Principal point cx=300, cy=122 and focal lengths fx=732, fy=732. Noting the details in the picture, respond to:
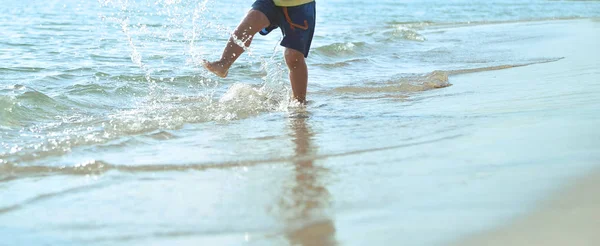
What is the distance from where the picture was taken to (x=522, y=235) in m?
1.99

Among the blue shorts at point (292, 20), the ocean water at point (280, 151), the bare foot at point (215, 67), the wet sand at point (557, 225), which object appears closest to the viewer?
the wet sand at point (557, 225)

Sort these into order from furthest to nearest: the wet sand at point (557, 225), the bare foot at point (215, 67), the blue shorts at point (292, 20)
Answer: the blue shorts at point (292, 20) → the bare foot at point (215, 67) → the wet sand at point (557, 225)

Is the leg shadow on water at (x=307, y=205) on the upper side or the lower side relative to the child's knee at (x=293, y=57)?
upper

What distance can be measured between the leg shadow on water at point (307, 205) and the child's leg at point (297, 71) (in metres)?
1.88

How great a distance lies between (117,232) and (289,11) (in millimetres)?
3058

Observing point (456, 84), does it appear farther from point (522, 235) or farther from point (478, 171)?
point (522, 235)

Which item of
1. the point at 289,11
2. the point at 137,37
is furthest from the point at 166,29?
the point at 289,11

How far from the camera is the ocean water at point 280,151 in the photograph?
7.40 ft

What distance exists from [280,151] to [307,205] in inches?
37.9

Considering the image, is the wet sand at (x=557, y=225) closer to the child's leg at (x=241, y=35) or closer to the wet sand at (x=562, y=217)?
the wet sand at (x=562, y=217)

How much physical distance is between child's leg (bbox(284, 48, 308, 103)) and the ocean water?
0.13 m

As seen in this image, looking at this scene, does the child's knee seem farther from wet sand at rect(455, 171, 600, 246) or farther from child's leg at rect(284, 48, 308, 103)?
wet sand at rect(455, 171, 600, 246)

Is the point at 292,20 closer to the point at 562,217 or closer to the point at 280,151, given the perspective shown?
the point at 280,151

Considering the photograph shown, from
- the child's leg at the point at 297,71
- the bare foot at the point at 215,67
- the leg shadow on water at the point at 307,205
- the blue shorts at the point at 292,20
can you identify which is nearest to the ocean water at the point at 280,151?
the leg shadow on water at the point at 307,205
